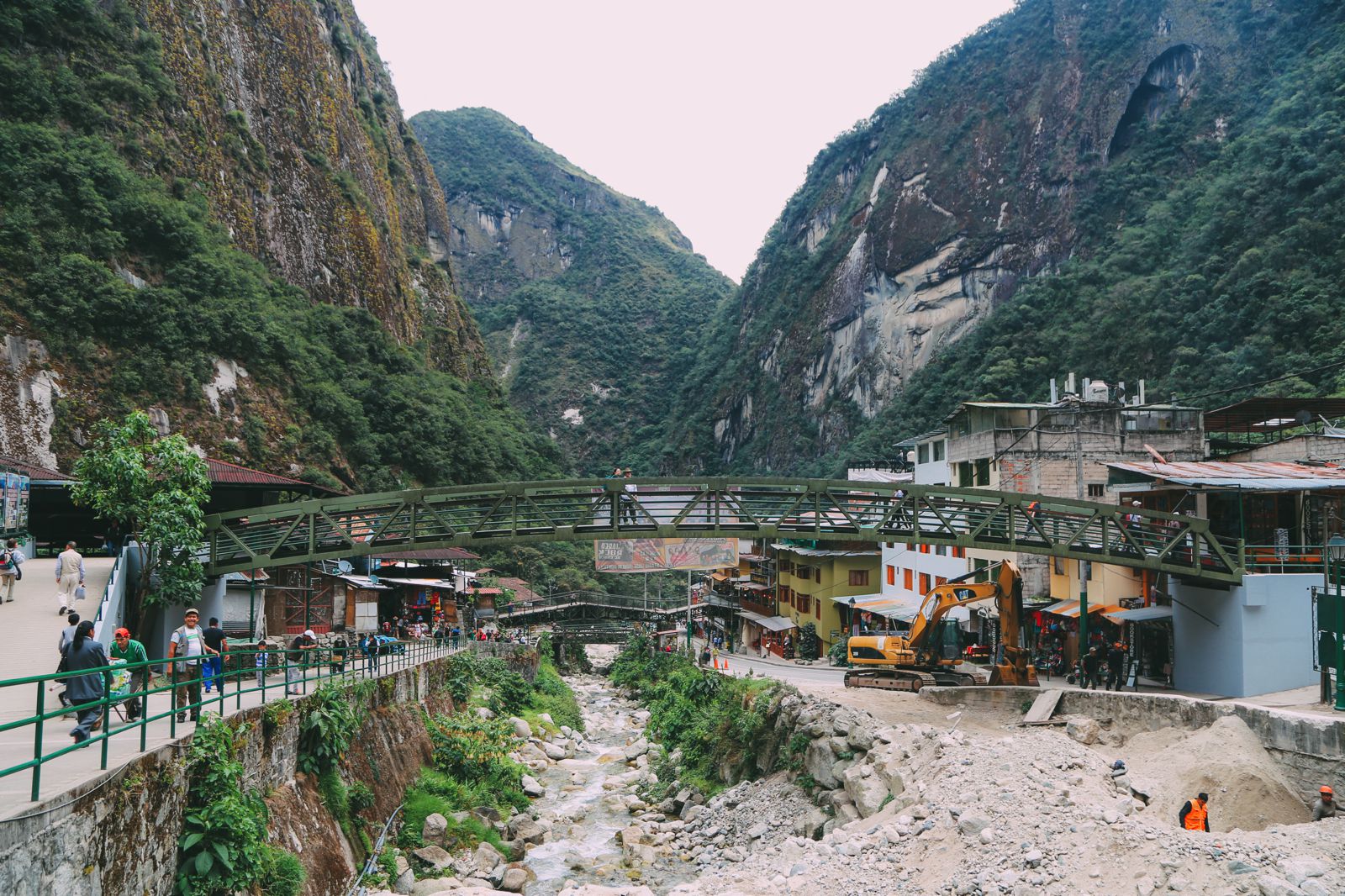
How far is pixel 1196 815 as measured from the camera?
48.0 feet

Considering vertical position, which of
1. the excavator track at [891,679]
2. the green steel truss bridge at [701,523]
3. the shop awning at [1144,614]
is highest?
the green steel truss bridge at [701,523]

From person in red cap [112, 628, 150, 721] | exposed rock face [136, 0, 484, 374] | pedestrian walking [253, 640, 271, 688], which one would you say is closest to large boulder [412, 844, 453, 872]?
pedestrian walking [253, 640, 271, 688]

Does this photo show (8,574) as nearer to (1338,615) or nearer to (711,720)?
(711,720)

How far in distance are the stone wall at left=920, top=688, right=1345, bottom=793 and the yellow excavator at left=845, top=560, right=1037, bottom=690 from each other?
1.88 metres

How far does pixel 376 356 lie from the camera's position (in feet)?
252

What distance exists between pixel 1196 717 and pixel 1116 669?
22.2 ft

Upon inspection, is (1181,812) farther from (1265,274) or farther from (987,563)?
(1265,274)

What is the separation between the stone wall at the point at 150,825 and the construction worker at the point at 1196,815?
13.4 meters

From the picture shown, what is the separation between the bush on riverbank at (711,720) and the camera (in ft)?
84.4

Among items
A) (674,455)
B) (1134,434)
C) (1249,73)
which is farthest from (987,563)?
(674,455)

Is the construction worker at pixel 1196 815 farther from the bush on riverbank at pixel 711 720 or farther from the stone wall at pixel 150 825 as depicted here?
the stone wall at pixel 150 825

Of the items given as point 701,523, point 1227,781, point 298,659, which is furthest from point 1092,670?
point 298,659

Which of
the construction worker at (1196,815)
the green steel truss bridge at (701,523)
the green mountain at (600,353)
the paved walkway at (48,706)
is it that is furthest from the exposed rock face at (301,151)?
the construction worker at (1196,815)

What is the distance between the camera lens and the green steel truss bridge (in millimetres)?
21172
